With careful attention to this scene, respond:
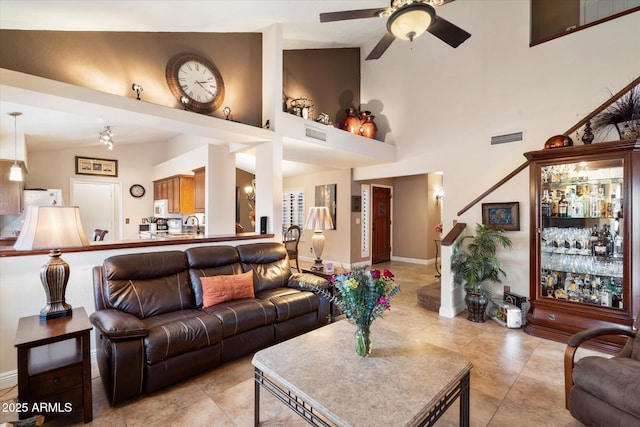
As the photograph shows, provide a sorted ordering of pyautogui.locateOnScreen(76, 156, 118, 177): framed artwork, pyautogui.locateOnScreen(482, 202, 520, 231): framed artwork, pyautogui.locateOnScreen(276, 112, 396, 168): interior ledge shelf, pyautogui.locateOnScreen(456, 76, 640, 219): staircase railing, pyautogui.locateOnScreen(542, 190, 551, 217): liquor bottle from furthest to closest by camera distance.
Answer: pyautogui.locateOnScreen(76, 156, 118, 177): framed artwork < pyautogui.locateOnScreen(276, 112, 396, 168): interior ledge shelf < pyautogui.locateOnScreen(482, 202, 520, 231): framed artwork < pyautogui.locateOnScreen(542, 190, 551, 217): liquor bottle < pyautogui.locateOnScreen(456, 76, 640, 219): staircase railing

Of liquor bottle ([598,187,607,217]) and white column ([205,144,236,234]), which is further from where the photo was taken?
→ white column ([205,144,236,234])

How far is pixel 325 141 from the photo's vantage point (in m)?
4.57

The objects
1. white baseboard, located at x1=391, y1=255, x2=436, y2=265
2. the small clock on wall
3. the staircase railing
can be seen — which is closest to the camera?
the staircase railing

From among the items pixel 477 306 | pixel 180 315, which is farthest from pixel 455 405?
pixel 180 315

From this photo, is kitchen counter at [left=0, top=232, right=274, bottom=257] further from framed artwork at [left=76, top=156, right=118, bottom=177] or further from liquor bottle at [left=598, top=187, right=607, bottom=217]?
framed artwork at [left=76, top=156, right=118, bottom=177]

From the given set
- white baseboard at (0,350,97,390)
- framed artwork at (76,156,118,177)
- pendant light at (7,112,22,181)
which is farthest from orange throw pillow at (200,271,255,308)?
framed artwork at (76,156,118,177)

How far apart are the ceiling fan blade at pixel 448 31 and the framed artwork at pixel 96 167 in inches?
265

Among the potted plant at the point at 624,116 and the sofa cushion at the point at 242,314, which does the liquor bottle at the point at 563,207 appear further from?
the sofa cushion at the point at 242,314

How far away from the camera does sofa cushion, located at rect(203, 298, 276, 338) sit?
7.98 feet

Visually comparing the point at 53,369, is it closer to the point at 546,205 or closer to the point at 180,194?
the point at 180,194

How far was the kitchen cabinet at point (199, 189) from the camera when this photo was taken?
5306 mm

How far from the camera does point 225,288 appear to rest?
2824 mm

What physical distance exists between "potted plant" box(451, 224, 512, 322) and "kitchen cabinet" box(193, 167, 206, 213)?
4.33 m

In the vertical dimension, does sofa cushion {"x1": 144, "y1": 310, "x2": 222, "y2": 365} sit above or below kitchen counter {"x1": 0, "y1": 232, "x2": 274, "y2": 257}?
below
